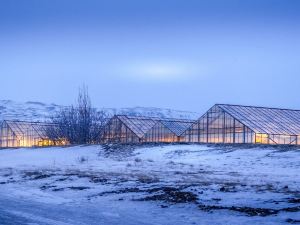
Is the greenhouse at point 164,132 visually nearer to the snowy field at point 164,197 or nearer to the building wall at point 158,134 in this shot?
the building wall at point 158,134

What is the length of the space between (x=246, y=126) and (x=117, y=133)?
2115 centimetres

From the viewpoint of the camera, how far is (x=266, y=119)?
Result: 4866 centimetres

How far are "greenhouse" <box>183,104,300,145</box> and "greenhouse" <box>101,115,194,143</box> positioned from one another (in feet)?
25.0

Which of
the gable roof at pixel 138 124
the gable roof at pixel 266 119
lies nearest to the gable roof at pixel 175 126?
the gable roof at pixel 138 124

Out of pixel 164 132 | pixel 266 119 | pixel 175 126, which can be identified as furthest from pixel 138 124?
pixel 266 119

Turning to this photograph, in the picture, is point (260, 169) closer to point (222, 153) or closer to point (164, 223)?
point (222, 153)

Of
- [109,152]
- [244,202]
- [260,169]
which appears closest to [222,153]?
[260,169]

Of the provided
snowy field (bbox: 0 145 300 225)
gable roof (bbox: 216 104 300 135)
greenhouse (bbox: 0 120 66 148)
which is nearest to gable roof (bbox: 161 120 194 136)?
gable roof (bbox: 216 104 300 135)

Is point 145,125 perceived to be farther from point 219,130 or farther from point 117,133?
point 219,130

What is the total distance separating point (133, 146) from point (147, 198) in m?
26.8

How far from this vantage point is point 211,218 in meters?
11.9

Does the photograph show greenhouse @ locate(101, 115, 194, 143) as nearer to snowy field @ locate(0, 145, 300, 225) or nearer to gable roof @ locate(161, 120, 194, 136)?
gable roof @ locate(161, 120, 194, 136)

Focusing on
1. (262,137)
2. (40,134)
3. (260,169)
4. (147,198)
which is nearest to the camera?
(147,198)

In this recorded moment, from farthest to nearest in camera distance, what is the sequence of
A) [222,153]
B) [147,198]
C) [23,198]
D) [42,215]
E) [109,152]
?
[109,152], [222,153], [23,198], [147,198], [42,215]
